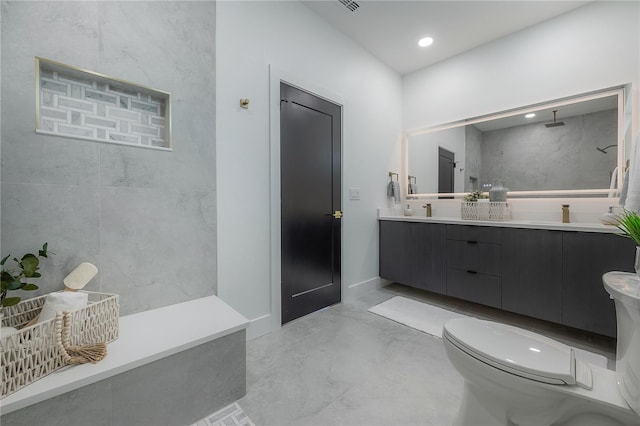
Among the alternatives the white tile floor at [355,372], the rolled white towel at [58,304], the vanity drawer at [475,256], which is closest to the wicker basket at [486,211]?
the vanity drawer at [475,256]

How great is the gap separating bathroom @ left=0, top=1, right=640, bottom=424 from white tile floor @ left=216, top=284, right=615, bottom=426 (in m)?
0.38

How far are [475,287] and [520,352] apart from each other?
1.60 metres

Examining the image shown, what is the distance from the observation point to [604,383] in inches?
35.1

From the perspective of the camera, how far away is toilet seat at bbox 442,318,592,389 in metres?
0.88

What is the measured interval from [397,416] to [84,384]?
1308 mm

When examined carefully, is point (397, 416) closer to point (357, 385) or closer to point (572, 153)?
point (357, 385)

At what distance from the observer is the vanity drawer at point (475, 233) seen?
2.29 m

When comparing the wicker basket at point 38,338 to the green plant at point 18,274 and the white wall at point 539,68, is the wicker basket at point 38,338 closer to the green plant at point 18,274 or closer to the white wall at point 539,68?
the green plant at point 18,274

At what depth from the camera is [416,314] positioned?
2416 mm

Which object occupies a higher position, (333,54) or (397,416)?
(333,54)

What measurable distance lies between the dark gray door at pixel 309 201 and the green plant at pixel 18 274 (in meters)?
1.38

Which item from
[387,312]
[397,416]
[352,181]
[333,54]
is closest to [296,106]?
[333,54]

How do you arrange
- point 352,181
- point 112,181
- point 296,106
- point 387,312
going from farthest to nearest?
1. point 352,181
2. point 387,312
3. point 296,106
4. point 112,181

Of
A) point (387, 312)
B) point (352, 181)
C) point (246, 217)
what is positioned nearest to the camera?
point (246, 217)
